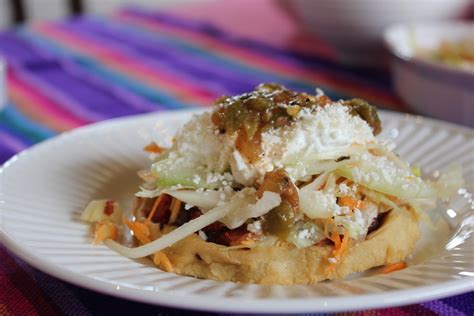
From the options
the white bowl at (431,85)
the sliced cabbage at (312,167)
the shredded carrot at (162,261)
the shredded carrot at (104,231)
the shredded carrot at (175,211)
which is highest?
the white bowl at (431,85)

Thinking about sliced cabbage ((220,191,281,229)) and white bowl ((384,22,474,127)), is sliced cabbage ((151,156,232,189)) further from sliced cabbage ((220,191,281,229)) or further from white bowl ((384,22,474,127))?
white bowl ((384,22,474,127))

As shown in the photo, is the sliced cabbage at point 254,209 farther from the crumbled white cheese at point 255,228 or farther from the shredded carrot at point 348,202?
the shredded carrot at point 348,202

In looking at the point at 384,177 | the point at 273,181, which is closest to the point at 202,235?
the point at 273,181

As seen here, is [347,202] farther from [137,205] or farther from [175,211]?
[137,205]

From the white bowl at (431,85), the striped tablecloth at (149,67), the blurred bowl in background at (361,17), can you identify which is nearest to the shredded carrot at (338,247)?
the white bowl at (431,85)

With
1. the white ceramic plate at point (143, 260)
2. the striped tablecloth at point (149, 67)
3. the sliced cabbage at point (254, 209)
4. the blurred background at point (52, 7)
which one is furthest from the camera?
the blurred background at point (52, 7)

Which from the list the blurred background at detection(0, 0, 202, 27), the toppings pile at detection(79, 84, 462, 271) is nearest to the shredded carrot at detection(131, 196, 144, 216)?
the toppings pile at detection(79, 84, 462, 271)
